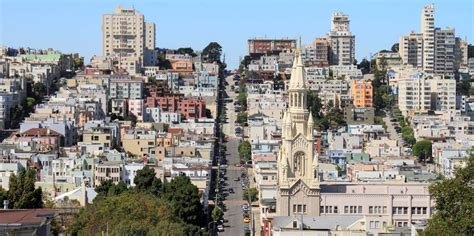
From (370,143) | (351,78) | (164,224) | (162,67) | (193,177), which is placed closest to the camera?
(164,224)

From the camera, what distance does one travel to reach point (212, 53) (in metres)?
128

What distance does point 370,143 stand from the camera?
84.6 meters

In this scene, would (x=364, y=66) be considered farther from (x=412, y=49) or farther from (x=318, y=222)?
(x=318, y=222)

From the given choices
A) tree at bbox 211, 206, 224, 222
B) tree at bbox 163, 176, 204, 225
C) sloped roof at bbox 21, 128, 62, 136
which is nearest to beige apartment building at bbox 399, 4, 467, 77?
sloped roof at bbox 21, 128, 62, 136

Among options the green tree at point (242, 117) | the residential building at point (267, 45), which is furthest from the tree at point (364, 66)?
the green tree at point (242, 117)

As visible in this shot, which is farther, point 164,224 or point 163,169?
point 163,169

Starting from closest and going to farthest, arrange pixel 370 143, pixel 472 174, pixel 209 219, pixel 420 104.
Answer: pixel 472 174, pixel 209 219, pixel 370 143, pixel 420 104

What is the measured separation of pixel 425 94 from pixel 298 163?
170ft

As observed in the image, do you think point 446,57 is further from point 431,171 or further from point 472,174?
point 472,174

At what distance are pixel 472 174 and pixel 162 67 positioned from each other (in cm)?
8758

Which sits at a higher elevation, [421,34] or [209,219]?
[421,34]

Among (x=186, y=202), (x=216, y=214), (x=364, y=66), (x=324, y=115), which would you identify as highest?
(x=364, y=66)

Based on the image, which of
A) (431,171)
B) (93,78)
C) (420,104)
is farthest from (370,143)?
(93,78)

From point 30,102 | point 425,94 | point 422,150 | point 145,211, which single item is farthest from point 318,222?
point 425,94
